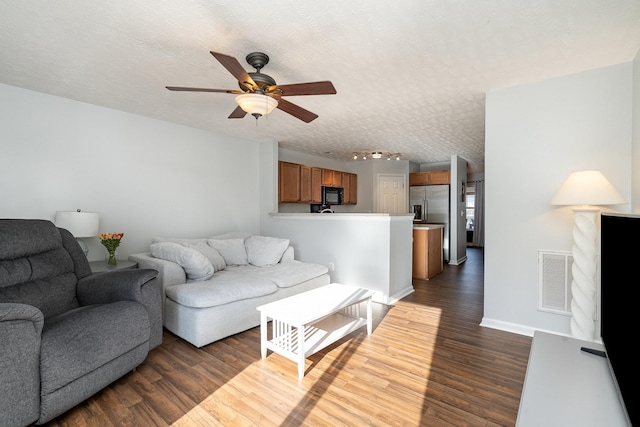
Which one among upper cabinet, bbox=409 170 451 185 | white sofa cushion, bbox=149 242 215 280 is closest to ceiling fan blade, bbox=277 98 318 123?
white sofa cushion, bbox=149 242 215 280

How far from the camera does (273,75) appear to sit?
2.61 metres

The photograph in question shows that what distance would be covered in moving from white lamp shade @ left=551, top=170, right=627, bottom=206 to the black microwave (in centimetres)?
437

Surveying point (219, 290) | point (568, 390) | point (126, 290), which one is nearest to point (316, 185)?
point (219, 290)

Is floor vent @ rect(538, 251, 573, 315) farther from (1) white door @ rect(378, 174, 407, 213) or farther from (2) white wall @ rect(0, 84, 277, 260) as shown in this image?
(1) white door @ rect(378, 174, 407, 213)

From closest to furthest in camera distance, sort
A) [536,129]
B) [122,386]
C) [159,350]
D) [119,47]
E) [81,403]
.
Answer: [81,403] < [122,386] < [119,47] < [159,350] < [536,129]

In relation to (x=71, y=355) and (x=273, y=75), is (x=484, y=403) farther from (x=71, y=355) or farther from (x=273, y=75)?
(x=273, y=75)

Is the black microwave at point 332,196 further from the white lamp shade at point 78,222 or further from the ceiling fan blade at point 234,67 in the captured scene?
the ceiling fan blade at point 234,67

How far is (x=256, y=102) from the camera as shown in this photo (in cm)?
216

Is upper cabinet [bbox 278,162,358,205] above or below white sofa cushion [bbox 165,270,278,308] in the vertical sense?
above

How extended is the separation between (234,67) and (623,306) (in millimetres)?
2188

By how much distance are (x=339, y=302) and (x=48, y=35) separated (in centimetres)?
288

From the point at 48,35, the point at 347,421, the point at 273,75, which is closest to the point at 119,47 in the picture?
the point at 48,35

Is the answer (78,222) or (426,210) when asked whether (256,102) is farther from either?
(426,210)

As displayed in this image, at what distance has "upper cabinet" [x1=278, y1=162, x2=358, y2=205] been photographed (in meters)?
5.48
